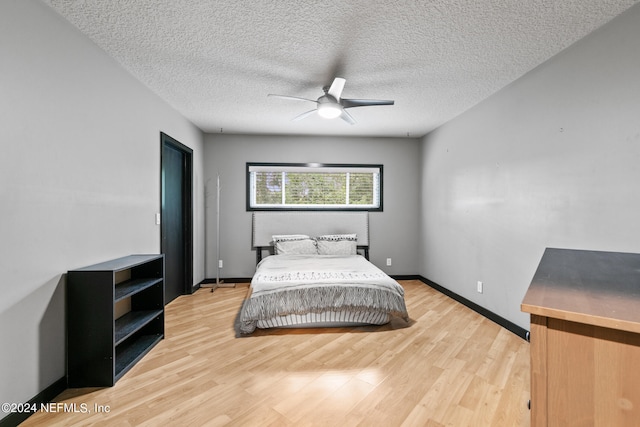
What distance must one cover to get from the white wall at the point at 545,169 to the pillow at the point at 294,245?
2034 millimetres

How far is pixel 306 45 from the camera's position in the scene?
85.7 inches

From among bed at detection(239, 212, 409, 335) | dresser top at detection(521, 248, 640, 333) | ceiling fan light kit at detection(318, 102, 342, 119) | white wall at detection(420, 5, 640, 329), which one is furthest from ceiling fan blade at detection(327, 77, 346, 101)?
dresser top at detection(521, 248, 640, 333)

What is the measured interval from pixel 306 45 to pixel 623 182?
2411 mm

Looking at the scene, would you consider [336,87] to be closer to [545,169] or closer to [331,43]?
[331,43]

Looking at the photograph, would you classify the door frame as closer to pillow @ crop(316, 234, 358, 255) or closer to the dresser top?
pillow @ crop(316, 234, 358, 255)

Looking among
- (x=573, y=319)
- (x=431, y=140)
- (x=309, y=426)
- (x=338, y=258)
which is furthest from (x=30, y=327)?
(x=431, y=140)

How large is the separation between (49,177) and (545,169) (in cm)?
375

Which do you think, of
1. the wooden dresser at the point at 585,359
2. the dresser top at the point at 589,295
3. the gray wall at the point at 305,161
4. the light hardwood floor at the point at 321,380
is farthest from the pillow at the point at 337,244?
the wooden dresser at the point at 585,359

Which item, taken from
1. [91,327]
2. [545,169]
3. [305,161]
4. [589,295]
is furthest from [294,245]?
[589,295]

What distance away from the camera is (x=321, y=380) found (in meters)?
2.00

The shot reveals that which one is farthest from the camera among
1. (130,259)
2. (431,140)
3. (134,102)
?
(431,140)

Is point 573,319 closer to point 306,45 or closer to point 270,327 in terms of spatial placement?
point 306,45

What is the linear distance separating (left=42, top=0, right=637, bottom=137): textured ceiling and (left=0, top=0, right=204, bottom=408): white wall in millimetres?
290

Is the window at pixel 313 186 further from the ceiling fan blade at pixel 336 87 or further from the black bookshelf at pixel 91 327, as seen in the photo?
the black bookshelf at pixel 91 327
